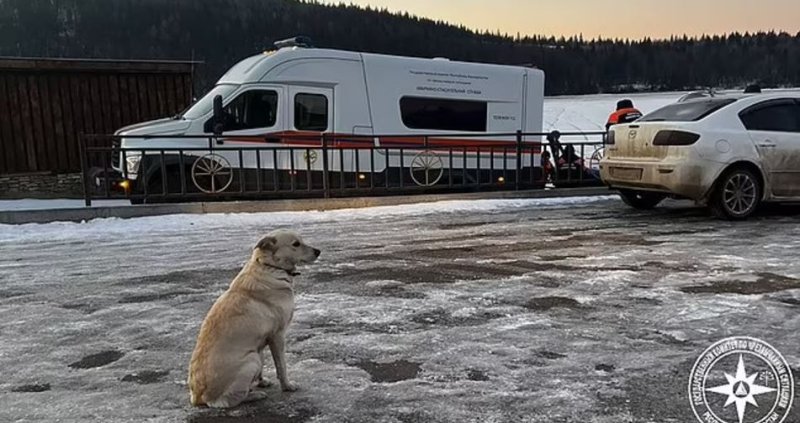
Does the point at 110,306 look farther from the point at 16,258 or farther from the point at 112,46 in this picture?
the point at 112,46

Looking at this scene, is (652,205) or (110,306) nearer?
(110,306)

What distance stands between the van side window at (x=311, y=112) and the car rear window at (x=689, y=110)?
5.52 metres

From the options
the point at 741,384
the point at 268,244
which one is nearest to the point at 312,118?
the point at 268,244

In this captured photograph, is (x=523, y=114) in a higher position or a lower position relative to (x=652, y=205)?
higher

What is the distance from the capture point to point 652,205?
9.20m

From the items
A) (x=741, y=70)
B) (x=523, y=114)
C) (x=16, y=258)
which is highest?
(x=741, y=70)

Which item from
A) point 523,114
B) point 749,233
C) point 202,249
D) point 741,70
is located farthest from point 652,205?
point 741,70

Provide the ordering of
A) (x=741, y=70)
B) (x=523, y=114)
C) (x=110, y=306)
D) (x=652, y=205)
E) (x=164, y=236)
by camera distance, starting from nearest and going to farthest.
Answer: (x=110, y=306), (x=164, y=236), (x=652, y=205), (x=523, y=114), (x=741, y=70)

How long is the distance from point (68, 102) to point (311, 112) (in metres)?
5.95

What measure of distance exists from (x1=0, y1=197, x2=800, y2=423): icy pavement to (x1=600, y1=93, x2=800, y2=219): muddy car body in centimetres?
51

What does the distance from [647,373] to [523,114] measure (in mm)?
10426

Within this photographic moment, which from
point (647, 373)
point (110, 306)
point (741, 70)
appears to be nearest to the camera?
point (647, 373)

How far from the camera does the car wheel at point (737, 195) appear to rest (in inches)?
306

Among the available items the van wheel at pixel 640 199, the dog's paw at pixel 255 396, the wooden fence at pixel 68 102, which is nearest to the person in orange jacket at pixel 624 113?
the van wheel at pixel 640 199
